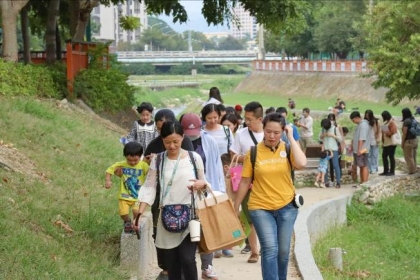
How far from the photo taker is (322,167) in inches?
755

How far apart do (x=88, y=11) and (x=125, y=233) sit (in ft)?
59.1

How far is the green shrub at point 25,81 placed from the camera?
19.7m

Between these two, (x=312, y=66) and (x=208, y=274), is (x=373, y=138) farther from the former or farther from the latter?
(x=312, y=66)

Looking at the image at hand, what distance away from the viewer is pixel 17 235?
9023 mm

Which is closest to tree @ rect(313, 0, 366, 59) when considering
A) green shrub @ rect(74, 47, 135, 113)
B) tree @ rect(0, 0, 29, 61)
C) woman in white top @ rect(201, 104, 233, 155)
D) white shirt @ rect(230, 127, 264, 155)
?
green shrub @ rect(74, 47, 135, 113)

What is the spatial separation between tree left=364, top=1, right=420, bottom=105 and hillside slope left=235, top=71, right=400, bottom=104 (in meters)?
32.6

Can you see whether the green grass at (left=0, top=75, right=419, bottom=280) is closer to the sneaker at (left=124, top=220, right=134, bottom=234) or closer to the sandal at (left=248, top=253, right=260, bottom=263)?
the sneaker at (left=124, top=220, right=134, bottom=234)

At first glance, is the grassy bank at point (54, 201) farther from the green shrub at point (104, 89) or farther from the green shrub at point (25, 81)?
the green shrub at point (104, 89)

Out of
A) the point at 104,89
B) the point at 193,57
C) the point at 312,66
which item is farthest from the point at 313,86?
the point at 193,57

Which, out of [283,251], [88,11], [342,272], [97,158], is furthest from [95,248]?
[88,11]

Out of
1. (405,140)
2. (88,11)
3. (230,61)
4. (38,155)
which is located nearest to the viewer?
(38,155)

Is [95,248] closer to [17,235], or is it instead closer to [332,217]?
[17,235]

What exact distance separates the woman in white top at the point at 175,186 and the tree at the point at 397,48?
1523 centimetres

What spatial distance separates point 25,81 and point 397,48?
335 inches
